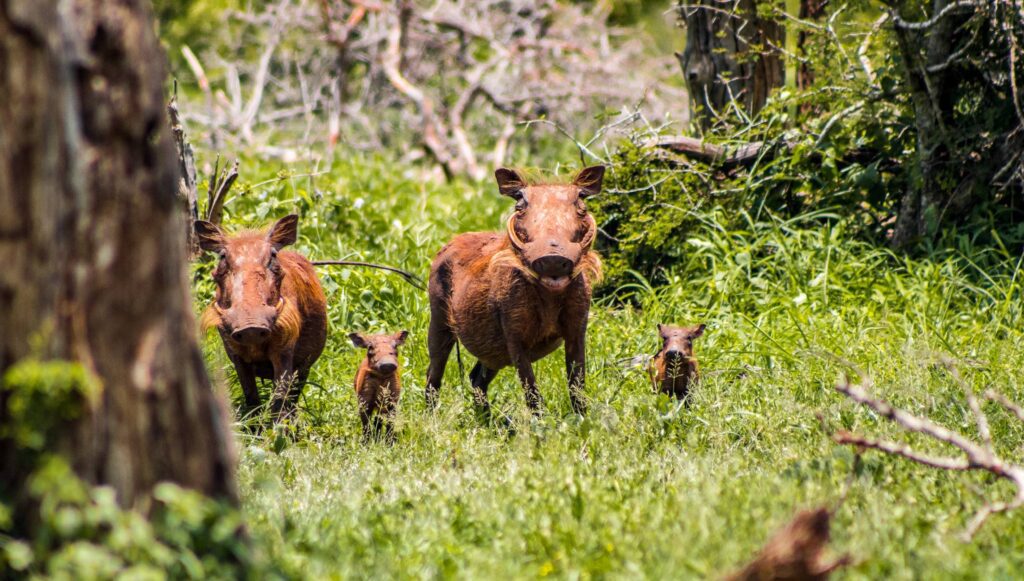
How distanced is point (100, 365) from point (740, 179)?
687 cm

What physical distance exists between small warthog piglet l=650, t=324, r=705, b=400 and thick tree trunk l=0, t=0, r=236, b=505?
3.71 m

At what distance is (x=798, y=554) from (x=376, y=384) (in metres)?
3.55

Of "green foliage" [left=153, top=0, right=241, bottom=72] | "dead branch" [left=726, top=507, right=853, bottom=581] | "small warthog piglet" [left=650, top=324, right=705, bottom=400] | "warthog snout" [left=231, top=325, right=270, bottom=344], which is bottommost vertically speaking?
"small warthog piglet" [left=650, top=324, right=705, bottom=400]

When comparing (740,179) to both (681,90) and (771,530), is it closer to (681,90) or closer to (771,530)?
(771,530)

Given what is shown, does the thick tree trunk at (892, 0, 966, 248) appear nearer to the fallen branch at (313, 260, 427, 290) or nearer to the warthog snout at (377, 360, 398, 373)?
the fallen branch at (313, 260, 427, 290)

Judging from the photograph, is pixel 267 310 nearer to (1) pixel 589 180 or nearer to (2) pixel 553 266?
(2) pixel 553 266

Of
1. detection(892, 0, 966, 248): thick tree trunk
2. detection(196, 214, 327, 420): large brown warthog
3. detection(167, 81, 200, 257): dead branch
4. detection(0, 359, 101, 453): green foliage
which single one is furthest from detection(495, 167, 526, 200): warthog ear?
detection(0, 359, 101, 453): green foliage

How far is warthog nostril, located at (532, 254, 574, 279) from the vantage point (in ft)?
17.3

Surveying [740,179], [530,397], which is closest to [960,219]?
[740,179]

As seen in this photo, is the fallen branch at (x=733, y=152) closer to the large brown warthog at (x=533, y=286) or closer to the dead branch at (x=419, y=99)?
the large brown warthog at (x=533, y=286)

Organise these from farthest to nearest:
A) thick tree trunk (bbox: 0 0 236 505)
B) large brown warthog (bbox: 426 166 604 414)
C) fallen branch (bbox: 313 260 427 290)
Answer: fallen branch (bbox: 313 260 427 290), large brown warthog (bbox: 426 166 604 414), thick tree trunk (bbox: 0 0 236 505)

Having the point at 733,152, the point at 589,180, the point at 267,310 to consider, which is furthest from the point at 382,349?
the point at 733,152

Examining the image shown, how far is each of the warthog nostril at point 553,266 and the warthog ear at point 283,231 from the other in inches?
55.5

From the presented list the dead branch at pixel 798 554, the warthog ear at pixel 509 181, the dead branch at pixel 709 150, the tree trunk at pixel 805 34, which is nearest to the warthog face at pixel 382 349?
the warthog ear at pixel 509 181
